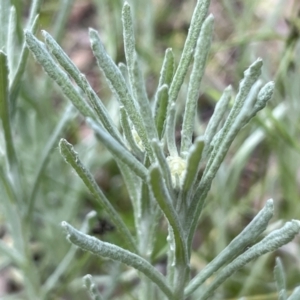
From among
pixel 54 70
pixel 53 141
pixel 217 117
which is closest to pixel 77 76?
pixel 54 70

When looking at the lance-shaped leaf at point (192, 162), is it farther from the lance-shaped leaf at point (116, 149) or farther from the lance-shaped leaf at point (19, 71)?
the lance-shaped leaf at point (19, 71)

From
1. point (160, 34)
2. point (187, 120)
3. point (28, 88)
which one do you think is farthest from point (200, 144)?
point (160, 34)

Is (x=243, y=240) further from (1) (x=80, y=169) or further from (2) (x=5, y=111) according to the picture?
(2) (x=5, y=111)

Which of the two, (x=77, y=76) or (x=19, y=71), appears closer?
(x=77, y=76)

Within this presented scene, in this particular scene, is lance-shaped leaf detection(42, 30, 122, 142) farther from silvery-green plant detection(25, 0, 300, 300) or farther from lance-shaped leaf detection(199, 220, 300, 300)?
lance-shaped leaf detection(199, 220, 300, 300)

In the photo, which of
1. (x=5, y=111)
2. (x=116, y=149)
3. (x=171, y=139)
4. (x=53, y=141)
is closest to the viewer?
(x=116, y=149)

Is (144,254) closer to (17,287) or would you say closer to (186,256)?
(186,256)

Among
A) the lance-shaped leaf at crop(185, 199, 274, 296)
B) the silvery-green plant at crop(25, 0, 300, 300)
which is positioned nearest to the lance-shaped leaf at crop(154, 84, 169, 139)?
the silvery-green plant at crop(25, 0, 300, 300)

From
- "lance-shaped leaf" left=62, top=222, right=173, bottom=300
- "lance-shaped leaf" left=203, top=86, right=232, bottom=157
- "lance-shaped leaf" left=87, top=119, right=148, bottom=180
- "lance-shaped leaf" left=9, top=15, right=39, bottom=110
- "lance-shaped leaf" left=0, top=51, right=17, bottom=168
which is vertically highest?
"lance-shaped leaf" left=9, top=15, right=39, bottom=110
